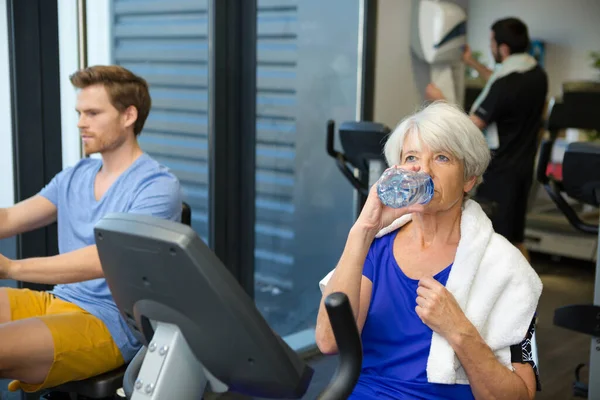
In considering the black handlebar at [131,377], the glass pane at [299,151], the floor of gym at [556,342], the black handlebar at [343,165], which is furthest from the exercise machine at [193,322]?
the glass pane at [299,151]

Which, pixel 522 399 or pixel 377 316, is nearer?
pixel 522 399

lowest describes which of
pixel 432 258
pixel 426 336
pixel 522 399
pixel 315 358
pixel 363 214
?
pixel 315 358

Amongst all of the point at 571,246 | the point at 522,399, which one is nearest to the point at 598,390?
the point at 522,399

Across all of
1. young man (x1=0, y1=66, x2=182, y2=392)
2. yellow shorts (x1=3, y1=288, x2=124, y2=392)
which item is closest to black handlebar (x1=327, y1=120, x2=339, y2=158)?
young man (x1=0, y1=66, x2=182, y2=392)

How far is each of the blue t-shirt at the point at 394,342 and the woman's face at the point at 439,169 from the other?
0.15m

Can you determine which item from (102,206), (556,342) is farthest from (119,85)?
(556,342)

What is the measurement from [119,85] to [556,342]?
108 inches

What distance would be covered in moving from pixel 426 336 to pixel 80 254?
36.2 inches

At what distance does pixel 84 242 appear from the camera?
2258 millimetres

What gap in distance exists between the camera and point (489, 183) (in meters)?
4.14

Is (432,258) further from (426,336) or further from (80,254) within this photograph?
(80,254)

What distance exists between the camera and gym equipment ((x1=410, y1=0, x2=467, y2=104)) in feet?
14.3

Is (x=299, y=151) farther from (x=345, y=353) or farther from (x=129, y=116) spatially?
(x=345, y=353)

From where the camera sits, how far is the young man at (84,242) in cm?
193
